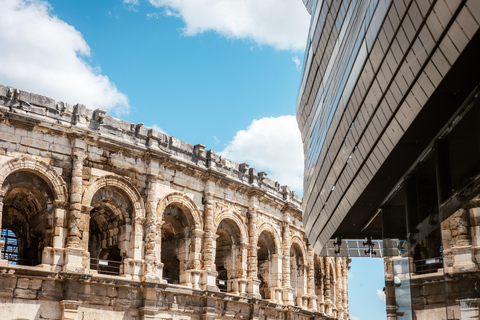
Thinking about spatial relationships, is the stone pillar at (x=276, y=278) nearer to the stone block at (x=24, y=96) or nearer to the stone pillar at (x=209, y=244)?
the stone pillar at (x=209, y=244)

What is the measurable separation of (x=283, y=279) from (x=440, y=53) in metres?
23.7

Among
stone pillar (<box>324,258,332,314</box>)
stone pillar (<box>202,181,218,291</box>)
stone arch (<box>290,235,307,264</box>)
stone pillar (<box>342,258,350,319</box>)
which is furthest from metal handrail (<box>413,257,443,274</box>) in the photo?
stone pillar (<box>342,258,350,319</box>)

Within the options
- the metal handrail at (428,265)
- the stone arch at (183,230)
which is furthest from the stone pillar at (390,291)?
the stone arch at (183,230)

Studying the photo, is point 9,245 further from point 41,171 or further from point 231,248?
point 231,248

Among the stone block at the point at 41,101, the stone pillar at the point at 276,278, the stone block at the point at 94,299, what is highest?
the stone block at the point at 41,101

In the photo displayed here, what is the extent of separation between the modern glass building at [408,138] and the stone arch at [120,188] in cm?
1128

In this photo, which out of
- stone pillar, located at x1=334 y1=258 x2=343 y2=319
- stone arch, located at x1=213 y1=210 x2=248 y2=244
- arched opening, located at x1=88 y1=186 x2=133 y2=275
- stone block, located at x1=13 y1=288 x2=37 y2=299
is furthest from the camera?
stone pillar, located at x1=334 y1=258 x2=343 y2=319

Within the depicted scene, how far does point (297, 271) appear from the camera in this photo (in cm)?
3097

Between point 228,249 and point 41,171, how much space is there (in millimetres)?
9326

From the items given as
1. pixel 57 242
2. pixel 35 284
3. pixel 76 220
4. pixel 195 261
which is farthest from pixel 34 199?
pixel 195 261

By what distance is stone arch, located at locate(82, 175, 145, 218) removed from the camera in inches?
802

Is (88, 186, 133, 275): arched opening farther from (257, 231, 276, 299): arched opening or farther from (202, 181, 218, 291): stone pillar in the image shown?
(257, 231, 276, 299): arched opening

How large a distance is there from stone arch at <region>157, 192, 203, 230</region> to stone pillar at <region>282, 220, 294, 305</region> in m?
6.00

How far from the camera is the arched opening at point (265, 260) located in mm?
28031
